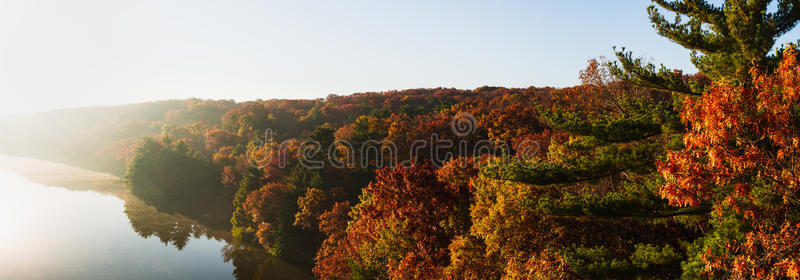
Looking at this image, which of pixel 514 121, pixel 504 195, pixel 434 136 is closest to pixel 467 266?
pixel 504 195

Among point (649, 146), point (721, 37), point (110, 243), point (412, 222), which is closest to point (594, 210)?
point (649, 146)

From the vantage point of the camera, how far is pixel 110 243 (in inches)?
1521

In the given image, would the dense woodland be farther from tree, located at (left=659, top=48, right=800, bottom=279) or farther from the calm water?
the calm water

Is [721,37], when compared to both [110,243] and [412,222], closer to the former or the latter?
[412,222]

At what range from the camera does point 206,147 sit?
7931 centimetres

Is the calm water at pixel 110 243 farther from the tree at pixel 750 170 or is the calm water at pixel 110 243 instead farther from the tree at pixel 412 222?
the tree at pixel 750 170

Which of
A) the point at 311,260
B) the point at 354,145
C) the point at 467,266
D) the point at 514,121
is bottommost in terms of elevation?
the point at 311,260

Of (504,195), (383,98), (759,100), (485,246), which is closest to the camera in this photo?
(759,100)

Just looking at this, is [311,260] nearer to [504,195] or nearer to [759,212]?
[504,195]

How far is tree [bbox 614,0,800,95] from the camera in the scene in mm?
10359

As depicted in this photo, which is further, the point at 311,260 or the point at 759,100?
the point at 311,260

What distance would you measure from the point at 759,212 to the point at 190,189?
69.1 metres

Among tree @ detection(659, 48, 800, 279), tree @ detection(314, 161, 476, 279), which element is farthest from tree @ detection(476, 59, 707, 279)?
tree @ detection(314, 161, 476, 279)

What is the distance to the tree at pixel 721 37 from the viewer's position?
34.0 feet
